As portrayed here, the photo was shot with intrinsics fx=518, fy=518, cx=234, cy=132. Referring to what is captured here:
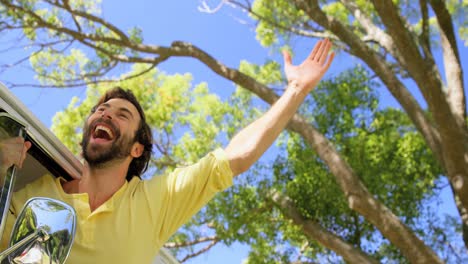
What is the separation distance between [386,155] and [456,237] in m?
1.68

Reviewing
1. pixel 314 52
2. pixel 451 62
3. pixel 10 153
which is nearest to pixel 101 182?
pixel 10 153

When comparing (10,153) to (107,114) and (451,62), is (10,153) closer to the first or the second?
(107,114)

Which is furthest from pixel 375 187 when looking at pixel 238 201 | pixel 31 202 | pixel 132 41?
pixel 31 202

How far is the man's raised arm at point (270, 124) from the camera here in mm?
1899

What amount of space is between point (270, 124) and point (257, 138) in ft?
0.29

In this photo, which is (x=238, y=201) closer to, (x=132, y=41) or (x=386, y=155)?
(x=386, y=155)

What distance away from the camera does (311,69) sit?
7.57 ft

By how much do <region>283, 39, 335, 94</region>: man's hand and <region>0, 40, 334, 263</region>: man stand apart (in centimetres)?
9

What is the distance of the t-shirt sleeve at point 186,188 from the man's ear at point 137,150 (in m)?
0.19

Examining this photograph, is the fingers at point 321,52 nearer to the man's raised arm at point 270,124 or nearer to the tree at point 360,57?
the man's raised arm at point 270,124

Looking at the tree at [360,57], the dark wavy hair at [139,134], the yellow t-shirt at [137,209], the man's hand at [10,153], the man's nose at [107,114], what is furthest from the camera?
the tree at [360,57]

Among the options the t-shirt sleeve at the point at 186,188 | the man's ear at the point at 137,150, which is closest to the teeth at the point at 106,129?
the man's ear at the point at 137,150

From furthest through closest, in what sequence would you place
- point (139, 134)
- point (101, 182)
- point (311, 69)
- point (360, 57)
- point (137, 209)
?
point (360, 57) → point (311, 69) → point (139, 134) → point (101, 182) → point (137, 209)

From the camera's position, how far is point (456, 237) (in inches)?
319
